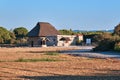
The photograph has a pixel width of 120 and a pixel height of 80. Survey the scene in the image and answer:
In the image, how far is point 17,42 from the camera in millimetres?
89562

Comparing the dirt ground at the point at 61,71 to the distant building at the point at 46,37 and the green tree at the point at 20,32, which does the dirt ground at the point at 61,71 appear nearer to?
the distant building at the point at 46,37

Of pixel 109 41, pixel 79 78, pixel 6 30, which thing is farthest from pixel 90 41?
pixel 79 78

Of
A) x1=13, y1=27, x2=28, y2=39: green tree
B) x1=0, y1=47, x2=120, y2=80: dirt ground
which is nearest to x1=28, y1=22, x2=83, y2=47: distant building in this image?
x1=13, y1=27, x2=28, y2=39: green tree

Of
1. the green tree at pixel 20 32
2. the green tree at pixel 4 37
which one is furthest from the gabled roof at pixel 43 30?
the green tree at pixel 20 32

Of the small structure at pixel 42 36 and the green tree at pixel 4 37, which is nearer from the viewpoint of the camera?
the small structure at pixel 42 36

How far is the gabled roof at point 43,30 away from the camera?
8754 cm

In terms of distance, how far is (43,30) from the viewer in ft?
291

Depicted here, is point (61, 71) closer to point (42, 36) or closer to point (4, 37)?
point (42, 36)

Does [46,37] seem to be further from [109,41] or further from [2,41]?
[109,41]

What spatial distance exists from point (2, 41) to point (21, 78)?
78959mm

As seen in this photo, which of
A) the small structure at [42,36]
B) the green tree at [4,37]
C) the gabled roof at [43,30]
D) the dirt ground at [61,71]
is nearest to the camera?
the dirt ground at [61,71]

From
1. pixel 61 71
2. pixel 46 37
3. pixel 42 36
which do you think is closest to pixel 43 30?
pixel 46 37

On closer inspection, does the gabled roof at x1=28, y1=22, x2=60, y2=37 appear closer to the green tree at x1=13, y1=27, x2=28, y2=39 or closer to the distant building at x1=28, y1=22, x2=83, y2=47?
the distant building at x1=28, y1=22, x2=83, y2=47

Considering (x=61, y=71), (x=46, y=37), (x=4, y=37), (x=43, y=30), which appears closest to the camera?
(x=61, y=71)
